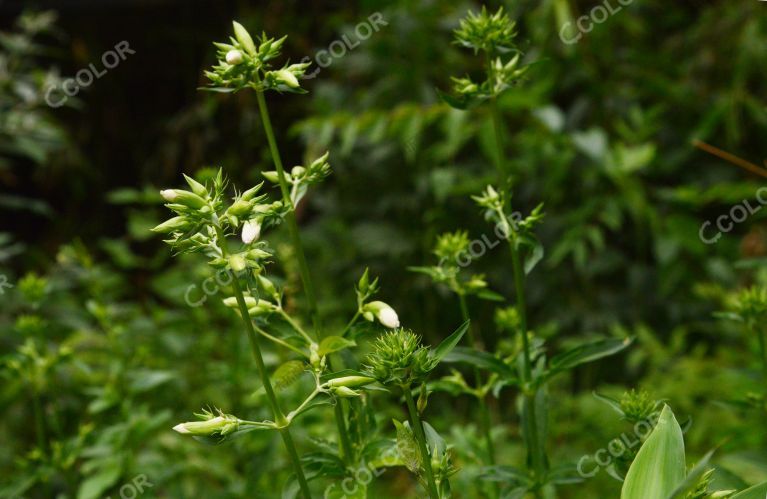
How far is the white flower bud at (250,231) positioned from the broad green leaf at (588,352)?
514 millimetres

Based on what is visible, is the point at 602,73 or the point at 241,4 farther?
the point at 241,4

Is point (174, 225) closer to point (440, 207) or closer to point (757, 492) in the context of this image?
point (757, 492)

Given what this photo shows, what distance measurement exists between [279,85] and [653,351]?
1.97 m

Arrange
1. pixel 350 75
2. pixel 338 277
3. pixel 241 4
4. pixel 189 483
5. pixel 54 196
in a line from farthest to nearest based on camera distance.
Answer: pixel 54 196 → pixel 241 4 → pixel 350 75 → pixel 338 277 → pixel 189 483

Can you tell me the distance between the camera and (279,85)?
1.00 metres

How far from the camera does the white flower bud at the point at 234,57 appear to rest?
935 millimetres

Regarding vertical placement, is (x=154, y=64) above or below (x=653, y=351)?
above

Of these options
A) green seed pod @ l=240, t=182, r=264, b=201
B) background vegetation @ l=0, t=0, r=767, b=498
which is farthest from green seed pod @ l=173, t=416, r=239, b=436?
background vegetation @ l=0, t=0, r=767, b=498

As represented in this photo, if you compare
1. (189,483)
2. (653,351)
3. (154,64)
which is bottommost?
(653,351)

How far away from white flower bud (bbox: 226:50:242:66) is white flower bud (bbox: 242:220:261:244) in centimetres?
21

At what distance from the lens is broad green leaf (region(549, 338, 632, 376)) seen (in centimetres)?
115

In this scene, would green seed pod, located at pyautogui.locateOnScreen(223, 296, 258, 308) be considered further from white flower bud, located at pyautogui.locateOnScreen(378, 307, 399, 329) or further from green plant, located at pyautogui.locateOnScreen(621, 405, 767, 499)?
green plant, located at pyautogui.locateOnScreen(621, 405, 767, 499)

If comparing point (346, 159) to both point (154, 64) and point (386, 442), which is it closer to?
point (154, 64)

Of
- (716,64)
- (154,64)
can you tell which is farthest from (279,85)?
(154,64)
